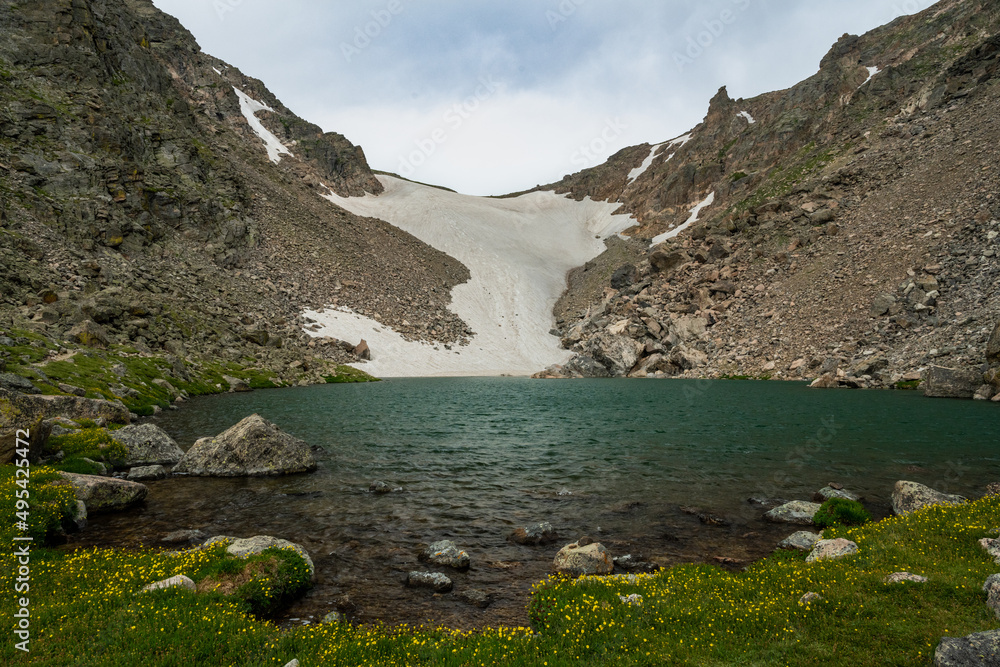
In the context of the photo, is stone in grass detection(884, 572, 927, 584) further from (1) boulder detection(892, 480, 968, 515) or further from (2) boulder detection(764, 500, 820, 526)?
(1) boulder detection(892, 480, 968, 515)

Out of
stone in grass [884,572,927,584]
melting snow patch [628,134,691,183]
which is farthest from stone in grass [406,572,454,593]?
melting snow patch [628,134,691,183]

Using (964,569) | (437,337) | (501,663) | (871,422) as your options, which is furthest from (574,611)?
(437,337)

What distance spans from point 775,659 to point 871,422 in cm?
3187

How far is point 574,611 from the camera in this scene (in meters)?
8.78

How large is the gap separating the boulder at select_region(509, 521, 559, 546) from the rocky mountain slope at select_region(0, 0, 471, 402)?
26492 millimetres

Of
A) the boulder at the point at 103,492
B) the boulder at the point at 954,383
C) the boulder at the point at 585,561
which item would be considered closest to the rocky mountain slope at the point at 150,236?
the boulder at the point at 103,492

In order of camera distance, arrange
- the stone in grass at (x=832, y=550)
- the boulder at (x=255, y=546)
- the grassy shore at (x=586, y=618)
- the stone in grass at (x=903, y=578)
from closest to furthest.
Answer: the grassy shore at (x=586, y=618) → the stone in grass at (x=903, y=578) → the stone in grass at (x=832, y=550) → the boulder at (x=255, y=546)

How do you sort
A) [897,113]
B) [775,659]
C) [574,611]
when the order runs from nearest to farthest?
[775,659] → [574,611] → [897,113]

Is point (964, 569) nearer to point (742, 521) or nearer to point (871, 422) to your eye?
point (742, 521)

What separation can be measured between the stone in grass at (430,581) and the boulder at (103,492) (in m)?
10.8

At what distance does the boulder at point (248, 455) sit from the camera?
20469 millimetres

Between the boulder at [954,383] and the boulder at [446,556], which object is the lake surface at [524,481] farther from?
the boulder at [954,383]

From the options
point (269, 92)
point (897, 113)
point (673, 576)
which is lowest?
point (673, 576)

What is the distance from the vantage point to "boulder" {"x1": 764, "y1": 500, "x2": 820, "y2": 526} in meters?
15.3
